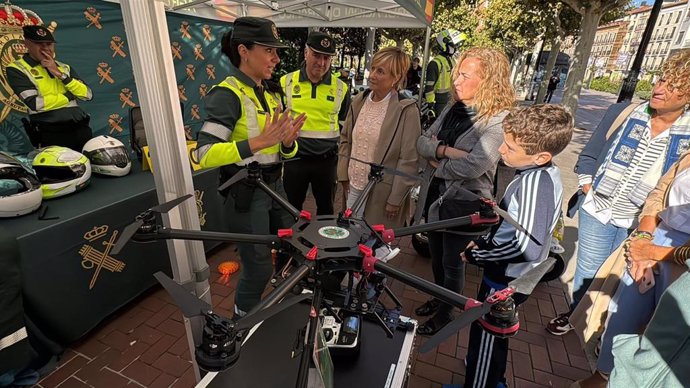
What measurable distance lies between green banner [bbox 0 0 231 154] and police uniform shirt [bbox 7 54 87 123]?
502 mm

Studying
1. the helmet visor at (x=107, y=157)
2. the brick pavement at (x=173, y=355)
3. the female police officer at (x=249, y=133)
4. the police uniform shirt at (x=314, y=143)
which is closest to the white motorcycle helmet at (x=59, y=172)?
the helmet visor at (x=107, y=157)

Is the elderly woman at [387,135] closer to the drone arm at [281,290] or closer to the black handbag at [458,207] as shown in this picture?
the black handbag at [458,207]

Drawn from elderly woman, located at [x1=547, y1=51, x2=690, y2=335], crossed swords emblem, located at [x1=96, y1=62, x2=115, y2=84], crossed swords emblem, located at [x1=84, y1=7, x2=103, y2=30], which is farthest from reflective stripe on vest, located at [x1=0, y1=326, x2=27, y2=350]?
elderly woman, located at [x1=547, y1=51, x2=690, y2=335]

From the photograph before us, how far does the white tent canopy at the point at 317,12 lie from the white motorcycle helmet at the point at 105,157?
8.76 feet

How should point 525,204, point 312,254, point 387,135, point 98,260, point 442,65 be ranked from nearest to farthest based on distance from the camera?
1. point 312,254
2. point 525,204
3. point 98,260
4. point 387,135
5. point 442,65

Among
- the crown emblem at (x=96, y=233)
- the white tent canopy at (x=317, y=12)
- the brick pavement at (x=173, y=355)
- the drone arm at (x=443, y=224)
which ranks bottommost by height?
the brick pavement at (x=173, y=355)

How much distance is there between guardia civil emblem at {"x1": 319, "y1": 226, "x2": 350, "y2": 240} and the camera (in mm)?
1133

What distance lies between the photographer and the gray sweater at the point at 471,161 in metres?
2.15

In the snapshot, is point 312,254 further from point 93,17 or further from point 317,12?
point 317,12

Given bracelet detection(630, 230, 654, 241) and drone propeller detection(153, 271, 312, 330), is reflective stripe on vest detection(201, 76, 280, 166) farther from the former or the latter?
bracelet detection(630, 230, 654, 241)

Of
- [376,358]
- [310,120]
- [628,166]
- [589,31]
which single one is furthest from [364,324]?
[589,31]

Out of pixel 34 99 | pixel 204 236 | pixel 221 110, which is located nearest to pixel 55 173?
pixel 34 99

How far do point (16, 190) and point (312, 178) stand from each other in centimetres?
207

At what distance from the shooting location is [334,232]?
46.0 inches
